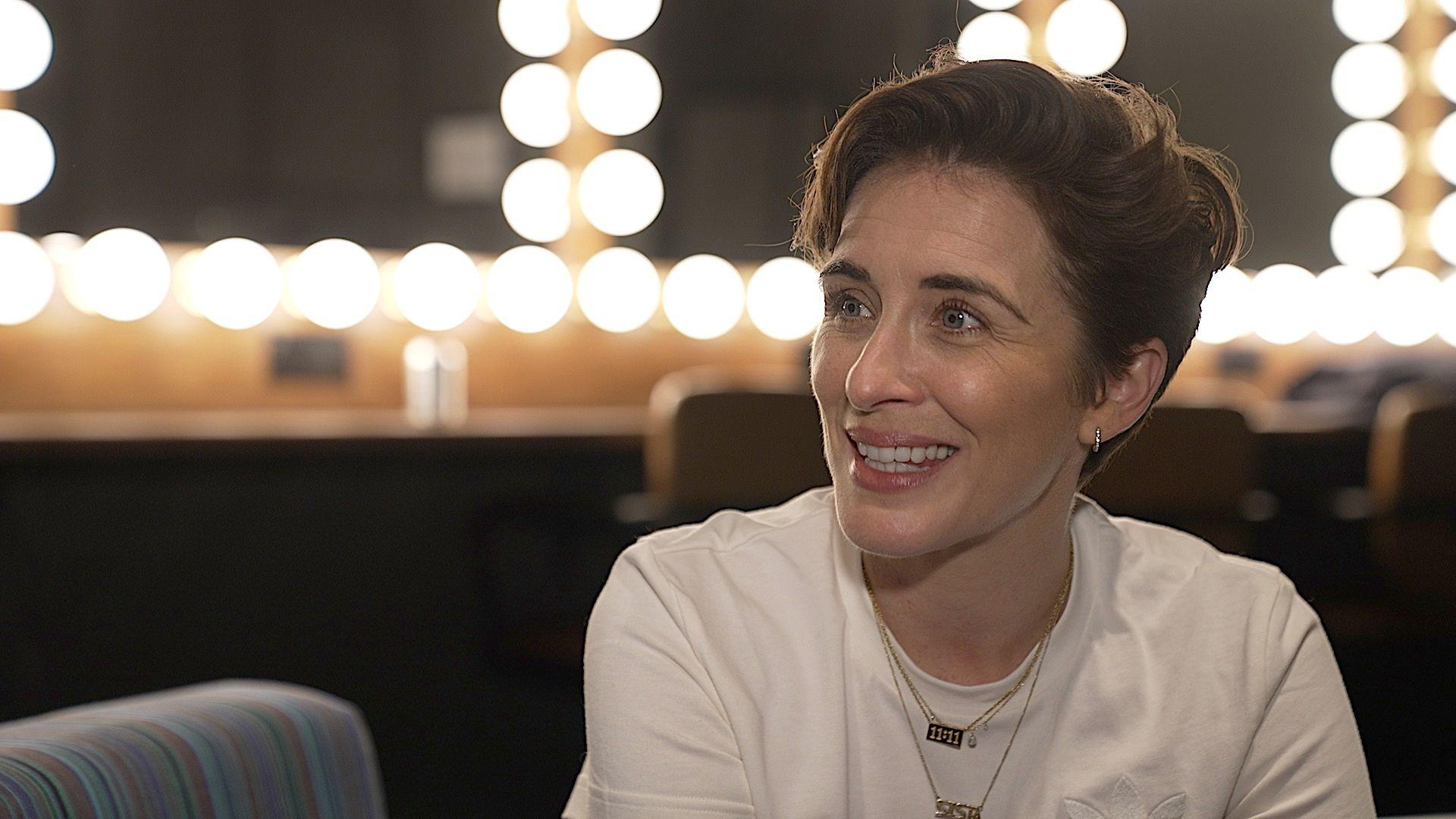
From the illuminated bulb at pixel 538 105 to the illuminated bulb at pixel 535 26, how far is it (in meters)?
0.04

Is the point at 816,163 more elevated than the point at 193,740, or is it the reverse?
the point at 816,163

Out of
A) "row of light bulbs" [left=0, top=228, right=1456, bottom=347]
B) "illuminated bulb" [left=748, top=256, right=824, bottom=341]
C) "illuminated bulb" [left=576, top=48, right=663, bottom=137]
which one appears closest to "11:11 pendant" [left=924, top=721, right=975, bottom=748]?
"row of light bulbs" [left=0, top=228, right=1456, bottom=347]

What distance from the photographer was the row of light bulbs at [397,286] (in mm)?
2551

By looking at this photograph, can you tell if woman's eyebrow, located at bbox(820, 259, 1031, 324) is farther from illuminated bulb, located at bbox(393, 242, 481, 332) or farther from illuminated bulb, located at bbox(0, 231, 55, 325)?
illuminated bulb, located at bbox(0, 231, 55, 325)

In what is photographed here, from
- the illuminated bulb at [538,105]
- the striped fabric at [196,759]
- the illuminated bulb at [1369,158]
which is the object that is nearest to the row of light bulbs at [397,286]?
the illuminated bulb at [538,105]

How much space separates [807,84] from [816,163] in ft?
6.43

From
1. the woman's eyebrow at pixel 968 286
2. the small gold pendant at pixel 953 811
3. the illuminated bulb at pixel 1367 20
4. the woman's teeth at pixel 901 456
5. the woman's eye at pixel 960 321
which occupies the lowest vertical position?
the small gold pendant at pixel 953 811

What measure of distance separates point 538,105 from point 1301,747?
2234 millimetres

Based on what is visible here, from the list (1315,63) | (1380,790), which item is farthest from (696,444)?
(1315,63)

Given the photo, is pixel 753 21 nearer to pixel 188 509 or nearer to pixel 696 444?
pixel 696 444

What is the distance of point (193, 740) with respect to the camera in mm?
857

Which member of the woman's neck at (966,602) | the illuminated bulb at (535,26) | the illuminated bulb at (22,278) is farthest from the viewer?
the illuminated bulb at (535,26)

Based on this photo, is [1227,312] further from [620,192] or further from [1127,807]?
[1127,807]

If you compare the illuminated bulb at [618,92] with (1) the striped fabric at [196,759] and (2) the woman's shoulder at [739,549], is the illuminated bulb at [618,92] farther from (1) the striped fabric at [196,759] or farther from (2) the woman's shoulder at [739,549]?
(1) the striped fabric at [196,759]
